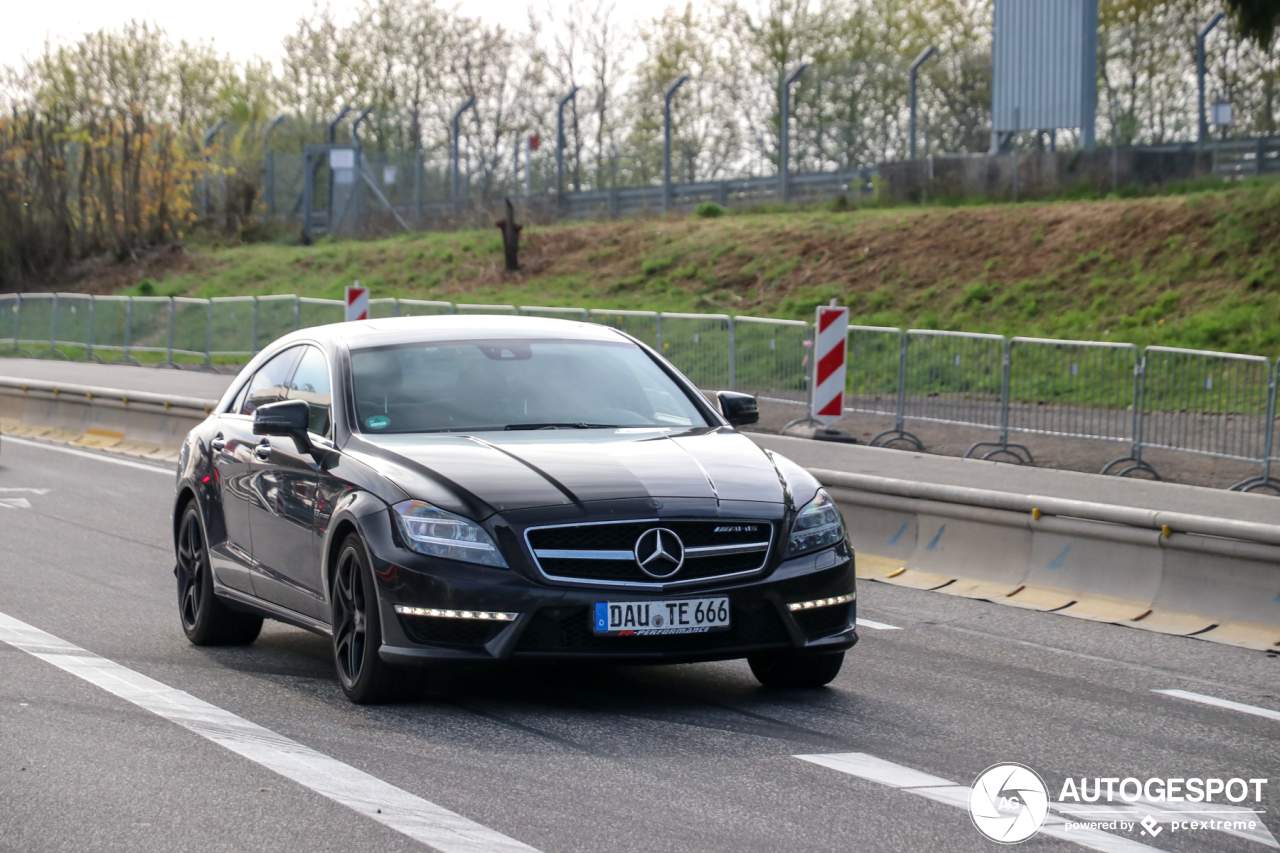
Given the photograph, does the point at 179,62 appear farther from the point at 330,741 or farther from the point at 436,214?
the point at 330,741

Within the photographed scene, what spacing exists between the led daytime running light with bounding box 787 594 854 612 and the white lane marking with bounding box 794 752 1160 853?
2.43 feet

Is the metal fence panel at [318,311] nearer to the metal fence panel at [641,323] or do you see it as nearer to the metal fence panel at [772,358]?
the metal fence panel at [641,323]

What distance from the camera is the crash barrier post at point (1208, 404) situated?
14.4 metres

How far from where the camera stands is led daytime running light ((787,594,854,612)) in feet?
20.9

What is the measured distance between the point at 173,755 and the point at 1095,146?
2847 cm

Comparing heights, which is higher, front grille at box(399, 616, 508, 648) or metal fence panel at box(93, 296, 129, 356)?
front grille at box(399, 616, 508, 648)

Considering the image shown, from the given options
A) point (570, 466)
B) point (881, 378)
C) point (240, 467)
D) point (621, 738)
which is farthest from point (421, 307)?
point (621, 738)

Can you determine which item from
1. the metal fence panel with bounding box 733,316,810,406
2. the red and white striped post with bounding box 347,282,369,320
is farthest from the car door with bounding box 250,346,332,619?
the red and white striped post with bounding box 347,282,369,320

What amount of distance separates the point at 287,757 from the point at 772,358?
48.2 ft

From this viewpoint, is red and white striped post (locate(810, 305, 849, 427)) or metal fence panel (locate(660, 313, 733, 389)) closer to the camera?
red and white striped post (locate(810, 305, 849, 427))

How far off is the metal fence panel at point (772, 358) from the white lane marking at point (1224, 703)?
12.4 m

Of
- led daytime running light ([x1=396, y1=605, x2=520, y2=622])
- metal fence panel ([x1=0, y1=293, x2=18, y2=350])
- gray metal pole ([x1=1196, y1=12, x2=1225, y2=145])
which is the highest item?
gray metal pole ([x1=1196, y1=12, x2=1225, y2=145])

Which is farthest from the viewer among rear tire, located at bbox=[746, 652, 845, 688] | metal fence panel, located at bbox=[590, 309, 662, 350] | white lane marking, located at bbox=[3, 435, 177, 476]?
metal fence panel, located at bbox=[590, 309, 662, 350]

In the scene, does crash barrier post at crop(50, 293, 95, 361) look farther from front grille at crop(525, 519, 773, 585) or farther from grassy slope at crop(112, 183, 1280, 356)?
front grille at crop(525, 519, 773, 585)
